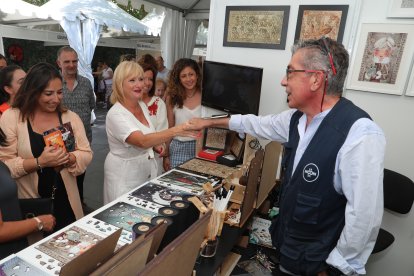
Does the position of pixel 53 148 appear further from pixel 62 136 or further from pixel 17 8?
pixel 17 8

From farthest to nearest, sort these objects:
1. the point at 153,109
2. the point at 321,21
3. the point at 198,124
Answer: the point at 153,109, the point at 321,21, the point at 198,124

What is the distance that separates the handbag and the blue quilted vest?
135 centimetres

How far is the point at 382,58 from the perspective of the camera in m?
2.08

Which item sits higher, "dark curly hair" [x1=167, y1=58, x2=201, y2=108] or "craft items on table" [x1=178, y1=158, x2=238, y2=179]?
"dark curly hair" [x1=167, y1=58, x2=201, y2=108]

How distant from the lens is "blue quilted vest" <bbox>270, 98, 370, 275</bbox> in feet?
3.99

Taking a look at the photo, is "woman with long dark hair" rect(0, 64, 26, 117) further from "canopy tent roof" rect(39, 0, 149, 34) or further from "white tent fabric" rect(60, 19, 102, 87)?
"white tent fabric" rect(60, 19, 102, 87)

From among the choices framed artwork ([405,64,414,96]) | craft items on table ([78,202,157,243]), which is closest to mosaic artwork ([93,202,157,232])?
craft items on table ([78,202,157,243])

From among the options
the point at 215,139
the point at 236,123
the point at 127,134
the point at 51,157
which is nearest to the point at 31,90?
the point at 51,157

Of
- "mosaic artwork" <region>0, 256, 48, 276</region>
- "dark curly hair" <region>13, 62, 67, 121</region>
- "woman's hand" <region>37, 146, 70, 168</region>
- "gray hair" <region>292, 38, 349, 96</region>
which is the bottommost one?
"mosaic artwork" <region>0, 256, 48, 276</region>

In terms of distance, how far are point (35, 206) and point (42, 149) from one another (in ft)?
1.18

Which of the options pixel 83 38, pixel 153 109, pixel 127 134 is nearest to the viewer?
pixel 127 134

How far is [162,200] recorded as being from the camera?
1.70 metres

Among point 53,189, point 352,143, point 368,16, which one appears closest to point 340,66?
point 352,143

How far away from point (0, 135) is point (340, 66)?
1867 mm
